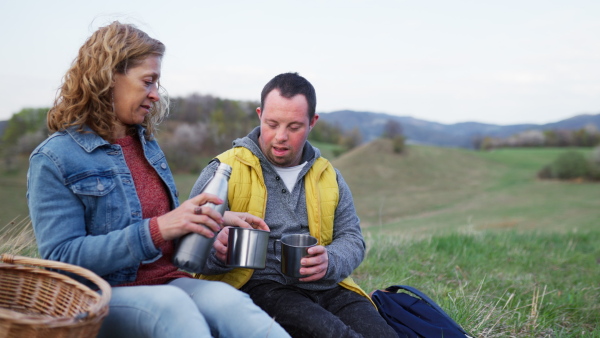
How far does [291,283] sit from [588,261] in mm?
5076

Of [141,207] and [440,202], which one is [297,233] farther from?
[440,202]

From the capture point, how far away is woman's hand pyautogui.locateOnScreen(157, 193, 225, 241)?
1.95 metres

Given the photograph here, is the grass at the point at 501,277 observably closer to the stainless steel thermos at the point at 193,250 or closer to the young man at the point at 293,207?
the young man at the point at 293,207

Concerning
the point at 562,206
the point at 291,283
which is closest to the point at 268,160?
the point at 291,283

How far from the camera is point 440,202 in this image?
31.7 metres

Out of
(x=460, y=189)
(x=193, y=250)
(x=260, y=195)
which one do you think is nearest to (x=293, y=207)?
(x=260, y=195)

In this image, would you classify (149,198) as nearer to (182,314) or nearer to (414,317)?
(182,314)

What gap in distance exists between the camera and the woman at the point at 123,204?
1.95 metres

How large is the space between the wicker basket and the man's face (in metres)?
1.33

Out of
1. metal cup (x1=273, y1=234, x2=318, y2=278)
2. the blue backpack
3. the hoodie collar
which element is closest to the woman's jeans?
metal cup (x1=273, y1=234, x2=318, y2=278)

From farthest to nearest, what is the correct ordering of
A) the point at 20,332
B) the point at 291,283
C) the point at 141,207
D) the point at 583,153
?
the point at 583,153
the point at 291,283
the point at 141,207
the point at 20,332

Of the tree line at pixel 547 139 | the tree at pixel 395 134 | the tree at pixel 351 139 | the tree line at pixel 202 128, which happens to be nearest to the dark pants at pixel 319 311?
the tree line at pixel 202 128

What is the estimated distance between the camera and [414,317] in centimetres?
287

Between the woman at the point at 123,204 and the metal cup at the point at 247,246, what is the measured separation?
0.50ft
